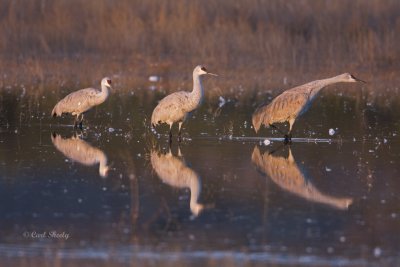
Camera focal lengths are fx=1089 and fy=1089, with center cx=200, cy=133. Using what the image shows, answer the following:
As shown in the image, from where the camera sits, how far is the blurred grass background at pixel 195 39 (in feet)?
83.1

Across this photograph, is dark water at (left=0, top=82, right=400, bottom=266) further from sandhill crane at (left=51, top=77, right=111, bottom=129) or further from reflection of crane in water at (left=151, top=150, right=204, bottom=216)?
sandhill crane at (left=51, top=77, right=111, bottom=129)

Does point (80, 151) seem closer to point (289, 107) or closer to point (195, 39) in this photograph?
point (289, 107)

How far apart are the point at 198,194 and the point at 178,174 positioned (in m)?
1.27

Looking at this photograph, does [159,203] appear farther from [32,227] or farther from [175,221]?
[32,227]

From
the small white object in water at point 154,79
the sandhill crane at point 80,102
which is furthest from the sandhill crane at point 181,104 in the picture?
the small white object in water at point 154,79

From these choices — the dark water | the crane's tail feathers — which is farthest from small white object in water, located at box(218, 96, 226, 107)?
the crane's tail feathers

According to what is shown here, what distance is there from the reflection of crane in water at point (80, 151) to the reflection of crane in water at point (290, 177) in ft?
5.92

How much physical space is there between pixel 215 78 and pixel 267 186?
14.6m

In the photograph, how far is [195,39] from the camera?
85.1 feet

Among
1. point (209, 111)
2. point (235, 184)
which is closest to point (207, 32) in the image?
point (209, 111)

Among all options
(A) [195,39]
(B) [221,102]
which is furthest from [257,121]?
(A) [195,39]

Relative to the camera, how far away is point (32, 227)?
355 inches

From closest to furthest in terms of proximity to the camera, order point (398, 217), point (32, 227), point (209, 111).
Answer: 1. point (32, 227)
2. point (398, 217)
3. point (209, 111)

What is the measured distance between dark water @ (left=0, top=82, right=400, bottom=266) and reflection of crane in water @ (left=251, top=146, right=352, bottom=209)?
0.01m
